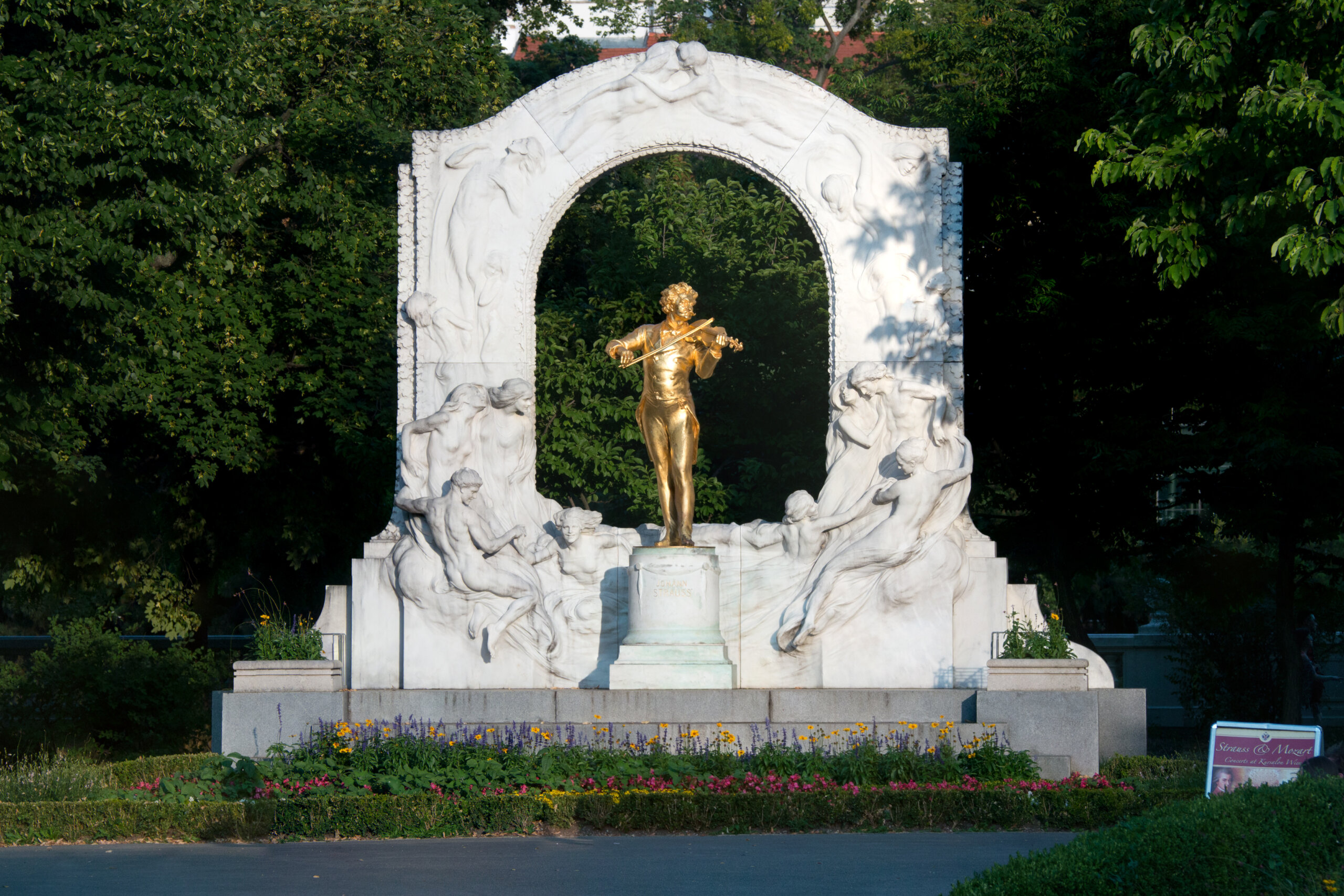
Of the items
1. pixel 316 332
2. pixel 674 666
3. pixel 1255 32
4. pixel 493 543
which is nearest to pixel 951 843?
pixel 674 666

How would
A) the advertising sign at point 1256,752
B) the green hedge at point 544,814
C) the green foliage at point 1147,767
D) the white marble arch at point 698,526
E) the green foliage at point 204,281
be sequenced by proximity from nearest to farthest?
the advertising sign at point 1256,752
the green hedge at point 544,814
the green foliage at point 1147,767
the white marble arch at point 698,526
the green foliage at point 204,281

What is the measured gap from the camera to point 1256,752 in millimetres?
8727

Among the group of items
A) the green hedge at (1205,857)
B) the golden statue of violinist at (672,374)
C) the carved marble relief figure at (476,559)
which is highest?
the golden statue of violinist at (672,374)

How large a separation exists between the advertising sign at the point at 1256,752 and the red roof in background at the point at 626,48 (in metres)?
17.5

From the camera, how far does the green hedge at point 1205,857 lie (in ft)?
21.8

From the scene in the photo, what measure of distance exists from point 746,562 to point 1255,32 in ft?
21.6

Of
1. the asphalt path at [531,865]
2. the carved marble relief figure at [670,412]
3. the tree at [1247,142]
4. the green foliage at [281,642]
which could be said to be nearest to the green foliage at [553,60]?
the carved marble relief figure at [670,412]

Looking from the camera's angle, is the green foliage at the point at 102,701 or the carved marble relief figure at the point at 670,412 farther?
the green foliage at the point at 102,701

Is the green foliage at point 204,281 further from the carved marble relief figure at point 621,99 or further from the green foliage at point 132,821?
the green foliage at point 132,821

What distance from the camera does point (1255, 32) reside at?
1354 centimetres

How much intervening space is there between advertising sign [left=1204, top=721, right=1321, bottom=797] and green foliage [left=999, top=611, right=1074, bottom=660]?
208 inches

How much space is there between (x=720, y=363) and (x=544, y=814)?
1152cm

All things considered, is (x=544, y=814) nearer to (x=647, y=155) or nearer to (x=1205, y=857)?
(x=1205, y=857)

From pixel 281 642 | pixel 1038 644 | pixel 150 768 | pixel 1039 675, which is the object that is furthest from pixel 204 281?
pixel 1039 675
